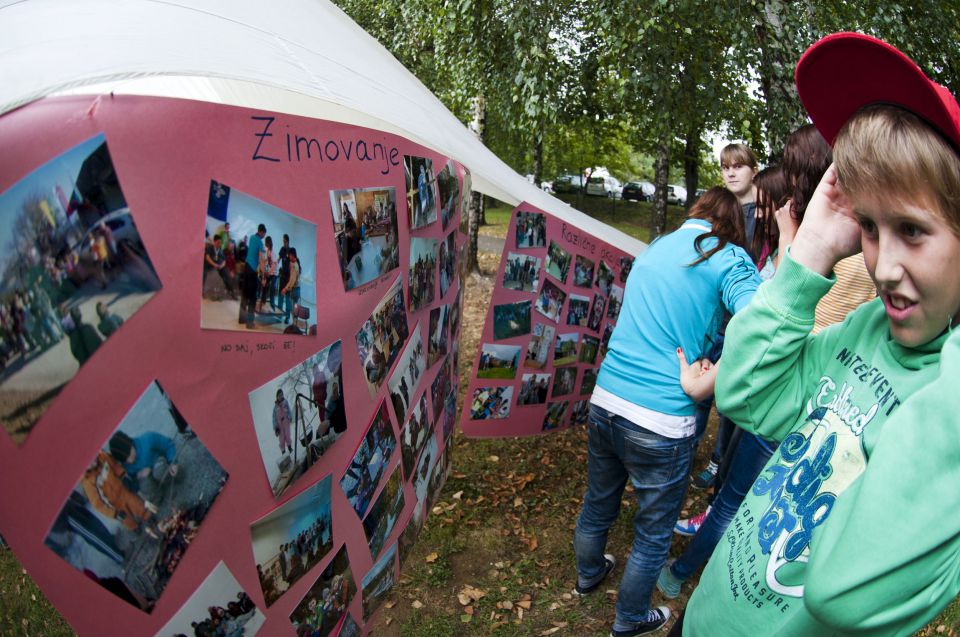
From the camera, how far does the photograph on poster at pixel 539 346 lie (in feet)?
11.3

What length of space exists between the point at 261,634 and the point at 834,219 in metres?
1.47

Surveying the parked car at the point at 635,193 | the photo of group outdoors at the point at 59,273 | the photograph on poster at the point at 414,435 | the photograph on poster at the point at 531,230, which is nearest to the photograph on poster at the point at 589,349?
the photograph on poster at the point at 531,230

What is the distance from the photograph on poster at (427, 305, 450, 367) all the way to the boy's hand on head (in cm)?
116

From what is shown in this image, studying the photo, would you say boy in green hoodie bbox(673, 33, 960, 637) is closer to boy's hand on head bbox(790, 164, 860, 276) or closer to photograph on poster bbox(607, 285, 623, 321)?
boy's hand on head bbox(790, 164, 860, 276)

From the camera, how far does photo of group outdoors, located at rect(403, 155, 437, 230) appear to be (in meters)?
1.68

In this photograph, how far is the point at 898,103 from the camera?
3.34 ft

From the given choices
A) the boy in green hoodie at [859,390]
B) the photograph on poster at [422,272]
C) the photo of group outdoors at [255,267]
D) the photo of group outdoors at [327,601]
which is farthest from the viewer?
the photograph on poster at [422,272]

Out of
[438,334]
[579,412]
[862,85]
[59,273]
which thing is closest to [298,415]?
[59,273]

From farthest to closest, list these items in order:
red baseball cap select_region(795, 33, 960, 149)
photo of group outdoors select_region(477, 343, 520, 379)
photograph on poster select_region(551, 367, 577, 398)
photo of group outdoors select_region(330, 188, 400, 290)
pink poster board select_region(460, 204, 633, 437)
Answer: photograph on poster select_region(551, 367, 577, 398) → photo of group outdoors select_region(477, 343, 520, 379) → pink poster board select_region(460, 204, 633, 437) → photo of group outdoors select_region(330, 188, 400, 290) → red baseball cap select_region(795, 33, 960, 149)

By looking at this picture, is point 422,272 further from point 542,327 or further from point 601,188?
point 601,188

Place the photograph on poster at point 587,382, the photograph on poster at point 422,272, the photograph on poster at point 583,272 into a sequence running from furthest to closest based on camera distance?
the photograph on poster at point 587,382
the photograph on poster at point 583,272
the photograph on poster at point 422,272

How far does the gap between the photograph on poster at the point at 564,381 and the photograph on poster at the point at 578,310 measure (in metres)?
0.30

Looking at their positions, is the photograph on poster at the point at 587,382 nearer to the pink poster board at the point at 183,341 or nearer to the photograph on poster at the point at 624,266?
the photograph on poster at the point at 624,266

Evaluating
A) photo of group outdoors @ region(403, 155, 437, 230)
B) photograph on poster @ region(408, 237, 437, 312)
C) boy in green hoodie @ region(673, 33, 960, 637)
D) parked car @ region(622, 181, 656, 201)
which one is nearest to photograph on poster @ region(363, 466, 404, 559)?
photograph on poster @ region(408, 237, 437, 312)
